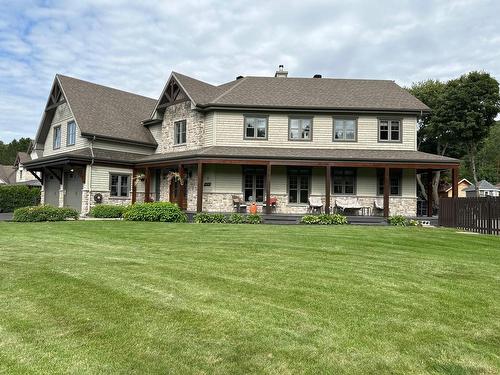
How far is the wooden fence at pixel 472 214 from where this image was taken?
521 inches

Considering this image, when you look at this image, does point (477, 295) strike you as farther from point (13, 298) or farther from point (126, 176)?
point (126, 176)

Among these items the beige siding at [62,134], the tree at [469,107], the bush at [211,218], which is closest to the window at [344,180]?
the bush at [211,218]

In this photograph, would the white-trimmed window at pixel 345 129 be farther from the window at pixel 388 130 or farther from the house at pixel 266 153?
the window at pixel 388 130

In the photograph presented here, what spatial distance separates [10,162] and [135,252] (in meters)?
84.5

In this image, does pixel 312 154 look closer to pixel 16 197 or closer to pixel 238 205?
pixel 238 205

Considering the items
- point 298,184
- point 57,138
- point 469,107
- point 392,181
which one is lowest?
point 298,184

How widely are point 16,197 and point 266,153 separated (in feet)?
64.7

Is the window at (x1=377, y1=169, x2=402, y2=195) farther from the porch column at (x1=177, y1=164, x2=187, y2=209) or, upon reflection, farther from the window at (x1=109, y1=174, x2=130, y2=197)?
the window at (x1=109, y1=174, x2=130, y2=197)

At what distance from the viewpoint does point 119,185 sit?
76.2 feet

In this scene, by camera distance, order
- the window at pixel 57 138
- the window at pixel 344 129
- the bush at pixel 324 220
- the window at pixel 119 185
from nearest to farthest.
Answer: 1. the bush at pixel 324 220
2. the window at pixel 344 129
3. the window at pixel 119 185
4. the window at pixel 57 138

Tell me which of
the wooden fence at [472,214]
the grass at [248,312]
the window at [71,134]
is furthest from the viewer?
the window at [71,134]

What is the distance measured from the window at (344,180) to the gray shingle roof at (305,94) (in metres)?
3.32

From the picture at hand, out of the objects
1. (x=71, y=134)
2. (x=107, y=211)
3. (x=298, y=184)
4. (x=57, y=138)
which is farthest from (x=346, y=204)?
(x=57, y=138)

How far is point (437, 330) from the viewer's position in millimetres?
4125
